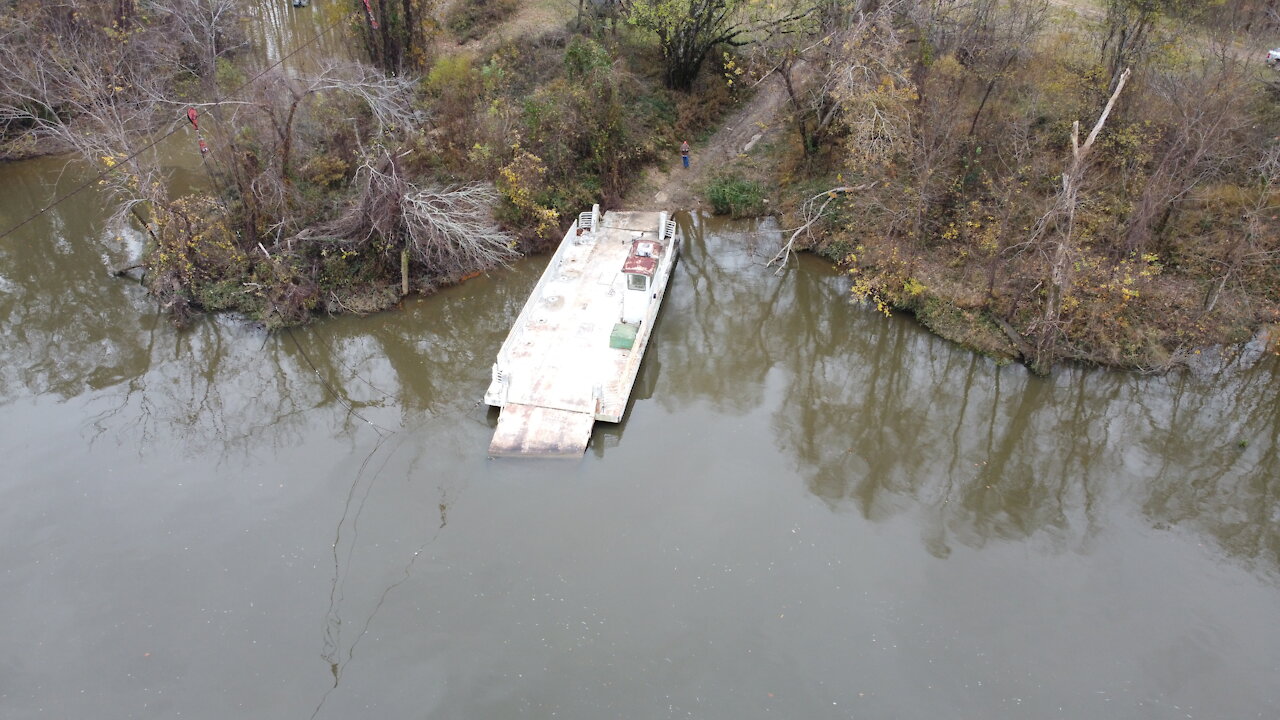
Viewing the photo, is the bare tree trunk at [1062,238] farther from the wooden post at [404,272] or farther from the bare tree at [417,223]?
the wooden post at [404,272]

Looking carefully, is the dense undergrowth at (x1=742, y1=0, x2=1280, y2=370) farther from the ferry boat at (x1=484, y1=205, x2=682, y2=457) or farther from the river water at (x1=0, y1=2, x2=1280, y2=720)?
the ferry boat at (x1=484, y1=205, x2=682, y2=457)

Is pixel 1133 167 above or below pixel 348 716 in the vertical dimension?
above

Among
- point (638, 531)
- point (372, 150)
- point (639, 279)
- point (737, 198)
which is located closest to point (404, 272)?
point (372, 150)

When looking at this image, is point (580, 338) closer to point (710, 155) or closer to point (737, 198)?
point (737, 198)

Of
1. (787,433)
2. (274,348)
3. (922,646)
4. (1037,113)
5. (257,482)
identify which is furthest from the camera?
(1037,113)

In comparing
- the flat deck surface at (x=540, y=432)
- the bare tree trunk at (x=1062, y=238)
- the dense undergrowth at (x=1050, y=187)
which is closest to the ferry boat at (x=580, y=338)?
the flat deck surface at (x=540, y=432)

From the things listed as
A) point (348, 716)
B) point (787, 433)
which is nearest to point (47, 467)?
point (348, 716)

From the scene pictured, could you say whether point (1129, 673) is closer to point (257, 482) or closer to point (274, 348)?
point (257, 482)
